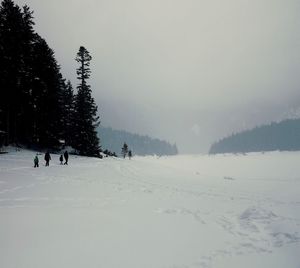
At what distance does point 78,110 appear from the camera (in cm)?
5362

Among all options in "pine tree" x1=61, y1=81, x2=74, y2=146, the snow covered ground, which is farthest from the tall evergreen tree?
the snow covered ground

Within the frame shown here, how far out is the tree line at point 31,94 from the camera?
41.3 meters

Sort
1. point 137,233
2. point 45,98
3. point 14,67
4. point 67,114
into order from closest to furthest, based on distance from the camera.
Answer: point 137,233 → point 14,67 → point 45,98 → point 67,114

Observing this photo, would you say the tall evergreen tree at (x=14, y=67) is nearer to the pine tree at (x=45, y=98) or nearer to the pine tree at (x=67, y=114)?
the pine tree at (x=45, y=98)

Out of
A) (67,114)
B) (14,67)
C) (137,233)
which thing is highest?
(14,67)

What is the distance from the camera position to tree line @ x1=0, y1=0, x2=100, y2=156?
41.3 metres

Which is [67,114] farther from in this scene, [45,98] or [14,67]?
[14,67]

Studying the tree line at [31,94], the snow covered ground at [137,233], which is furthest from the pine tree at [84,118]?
the snow covered ground at [137,233]

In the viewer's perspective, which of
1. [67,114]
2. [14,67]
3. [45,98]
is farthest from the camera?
[67,114]

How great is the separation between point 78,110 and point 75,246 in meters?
45.8

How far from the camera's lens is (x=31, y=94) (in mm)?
44719

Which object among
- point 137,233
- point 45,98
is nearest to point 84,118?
point 45,98

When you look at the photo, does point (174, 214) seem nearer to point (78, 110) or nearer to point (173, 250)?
point (173, 250)

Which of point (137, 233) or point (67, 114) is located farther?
point (67, 114)
